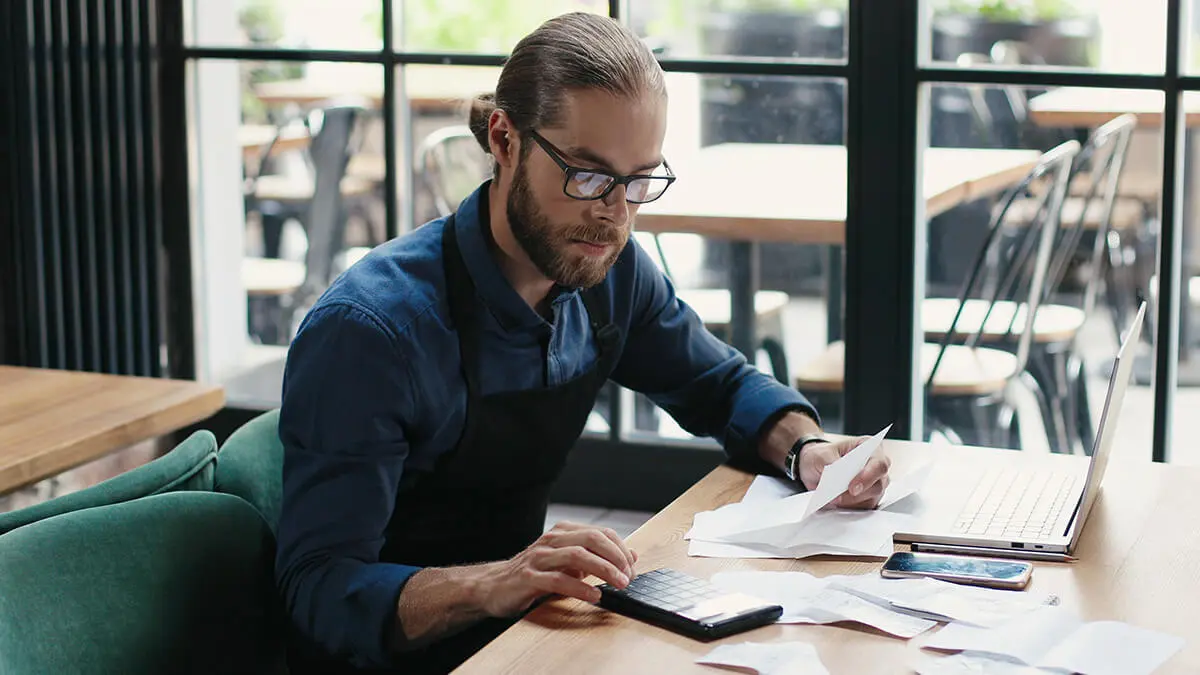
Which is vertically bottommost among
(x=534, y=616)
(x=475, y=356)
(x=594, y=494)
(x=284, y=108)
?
(x=594, y=494)

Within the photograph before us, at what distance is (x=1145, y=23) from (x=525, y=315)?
175 cm

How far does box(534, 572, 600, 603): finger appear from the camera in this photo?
156cm

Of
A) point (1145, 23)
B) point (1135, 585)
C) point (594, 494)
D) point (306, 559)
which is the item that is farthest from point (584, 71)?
point (594, 494)

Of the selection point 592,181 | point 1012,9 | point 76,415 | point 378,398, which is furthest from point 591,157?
point 1012,9

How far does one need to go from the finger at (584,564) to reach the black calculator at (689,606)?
2 centimetres

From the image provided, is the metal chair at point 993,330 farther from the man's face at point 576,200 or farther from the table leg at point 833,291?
the man's face at point 576,200

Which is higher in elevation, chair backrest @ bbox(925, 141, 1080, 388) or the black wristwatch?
chair backrest @ bbox(925, 141, 1080, 388)

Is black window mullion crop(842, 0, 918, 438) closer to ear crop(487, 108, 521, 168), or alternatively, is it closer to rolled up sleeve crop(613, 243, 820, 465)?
rolled up sleeve crop(613, 243, 820, 465)

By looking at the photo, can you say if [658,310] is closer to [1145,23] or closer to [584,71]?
[584,71]

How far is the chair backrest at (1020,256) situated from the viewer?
129 inches

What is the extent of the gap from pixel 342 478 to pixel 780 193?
197cm

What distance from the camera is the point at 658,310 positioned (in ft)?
7.41

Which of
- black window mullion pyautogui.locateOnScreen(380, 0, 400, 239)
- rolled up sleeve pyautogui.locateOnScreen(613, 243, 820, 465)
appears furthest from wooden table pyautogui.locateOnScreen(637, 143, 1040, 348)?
rolled up sleeve pyautogui.locateOnScreen(613, 243, 820, 465)

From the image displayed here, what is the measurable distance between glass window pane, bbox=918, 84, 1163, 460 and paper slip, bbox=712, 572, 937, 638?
177cm
